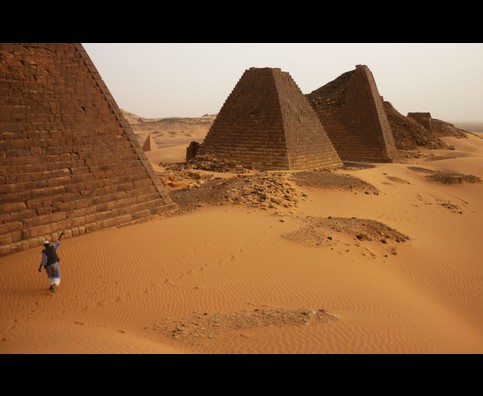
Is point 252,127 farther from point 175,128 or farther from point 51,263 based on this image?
point 175,128

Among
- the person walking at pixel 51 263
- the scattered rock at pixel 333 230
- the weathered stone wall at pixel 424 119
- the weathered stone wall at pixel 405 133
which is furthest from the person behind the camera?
the weathered stone wall at pixel 424 119

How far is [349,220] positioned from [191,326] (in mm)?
5508

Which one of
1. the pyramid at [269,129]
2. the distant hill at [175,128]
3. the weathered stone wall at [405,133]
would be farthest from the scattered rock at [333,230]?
the distant hill at [175,128]

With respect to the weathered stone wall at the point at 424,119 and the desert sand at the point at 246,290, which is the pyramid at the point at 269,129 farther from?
the weathered stone wall at the point at 424,119

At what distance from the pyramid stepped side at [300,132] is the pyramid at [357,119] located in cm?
396

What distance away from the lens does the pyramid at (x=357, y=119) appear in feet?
65.0

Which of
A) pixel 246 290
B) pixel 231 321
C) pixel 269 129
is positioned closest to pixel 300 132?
pixel 269 129

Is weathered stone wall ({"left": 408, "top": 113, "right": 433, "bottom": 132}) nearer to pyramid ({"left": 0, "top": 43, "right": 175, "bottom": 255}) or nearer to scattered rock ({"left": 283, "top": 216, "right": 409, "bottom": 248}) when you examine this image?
scattered rock ({"left": 283, "top": 216, "right": 409, "bottom": 248})

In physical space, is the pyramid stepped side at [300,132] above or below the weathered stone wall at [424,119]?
below

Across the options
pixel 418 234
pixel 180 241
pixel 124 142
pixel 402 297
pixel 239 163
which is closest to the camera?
pixel 402 297

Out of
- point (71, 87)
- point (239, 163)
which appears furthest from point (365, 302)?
point (239, 163)

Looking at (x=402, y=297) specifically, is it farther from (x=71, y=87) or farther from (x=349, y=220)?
(x=71, y=87)

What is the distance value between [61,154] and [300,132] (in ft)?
34.1

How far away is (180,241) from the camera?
6914mm
